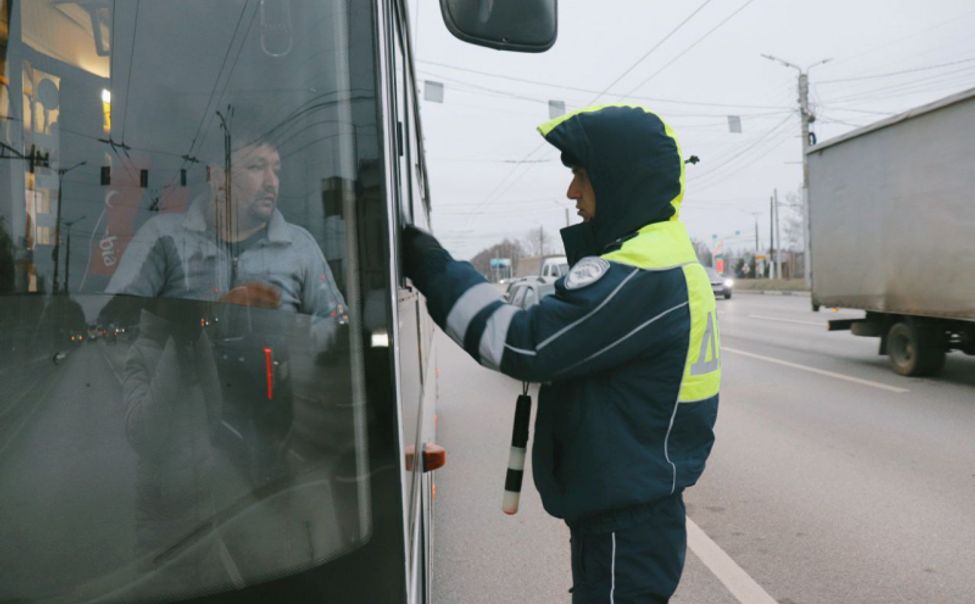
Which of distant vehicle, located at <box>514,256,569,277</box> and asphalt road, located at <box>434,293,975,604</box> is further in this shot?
distant vehicle, located at <box>514,256,569,277</box>

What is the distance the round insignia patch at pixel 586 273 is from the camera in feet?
5.57

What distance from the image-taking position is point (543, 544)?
4.43m

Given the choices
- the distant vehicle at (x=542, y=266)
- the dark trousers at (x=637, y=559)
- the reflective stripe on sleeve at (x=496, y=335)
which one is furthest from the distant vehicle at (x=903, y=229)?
the distant vehicle at (x=542, y=266)

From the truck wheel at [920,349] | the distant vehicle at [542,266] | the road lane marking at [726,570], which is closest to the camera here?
the road lane marking at [726,570]

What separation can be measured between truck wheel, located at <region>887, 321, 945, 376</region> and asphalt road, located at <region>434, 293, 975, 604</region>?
0.47m

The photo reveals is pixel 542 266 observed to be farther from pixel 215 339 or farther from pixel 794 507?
pixel 215 339

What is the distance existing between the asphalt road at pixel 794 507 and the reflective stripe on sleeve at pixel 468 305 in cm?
242

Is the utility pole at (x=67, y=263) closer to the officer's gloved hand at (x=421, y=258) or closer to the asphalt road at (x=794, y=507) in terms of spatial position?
the officer's gloved hand at (x=421, y=258)

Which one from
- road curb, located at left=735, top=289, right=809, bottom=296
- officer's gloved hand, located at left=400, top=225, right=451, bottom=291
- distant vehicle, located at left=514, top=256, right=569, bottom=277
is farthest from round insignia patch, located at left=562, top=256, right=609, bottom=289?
road curb, located at left=735, top=289, right=809, bottom=296

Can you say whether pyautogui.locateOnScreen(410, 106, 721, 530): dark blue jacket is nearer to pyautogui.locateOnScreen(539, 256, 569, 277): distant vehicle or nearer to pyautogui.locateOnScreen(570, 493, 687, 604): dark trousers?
pyautogui.locateOnScreen(570, 493, 687, 604): dark trousers

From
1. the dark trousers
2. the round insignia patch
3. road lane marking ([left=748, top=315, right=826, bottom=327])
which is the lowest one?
road lane marking ([left=748, top=315, right=826, bottom=327])

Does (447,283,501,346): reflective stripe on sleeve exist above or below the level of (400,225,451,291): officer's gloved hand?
below

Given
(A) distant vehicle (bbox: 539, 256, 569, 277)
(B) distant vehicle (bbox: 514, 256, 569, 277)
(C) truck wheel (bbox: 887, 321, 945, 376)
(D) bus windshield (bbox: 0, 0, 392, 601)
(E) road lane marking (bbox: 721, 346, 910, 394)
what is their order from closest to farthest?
(D) bus windshield (bbox: 0, 0, 392, 601)
(E) road lane marking (bbox: 721, 346, 910, 394)
(C) truck wheel (bbox: 887, 321, 945, 376)
(A) distant vehicle (bbox: 539, 256, 569, 277)
(B) distant vehicle (bbox: 514, 256, 569, 277)

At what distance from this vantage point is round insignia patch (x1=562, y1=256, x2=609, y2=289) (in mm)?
1696
